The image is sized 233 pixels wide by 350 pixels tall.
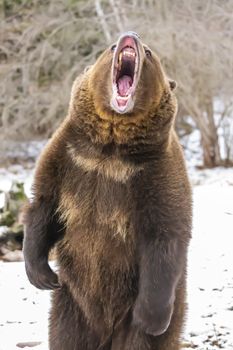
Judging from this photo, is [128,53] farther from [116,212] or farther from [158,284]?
[158,284]

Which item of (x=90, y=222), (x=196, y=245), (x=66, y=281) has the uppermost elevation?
(x=90, y=222)

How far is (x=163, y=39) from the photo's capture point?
16000 mm

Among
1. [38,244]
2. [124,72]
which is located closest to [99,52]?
[124,72]

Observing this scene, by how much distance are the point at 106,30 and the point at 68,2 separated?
1759 millimetres

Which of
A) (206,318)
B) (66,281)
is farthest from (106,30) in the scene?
(66,281)

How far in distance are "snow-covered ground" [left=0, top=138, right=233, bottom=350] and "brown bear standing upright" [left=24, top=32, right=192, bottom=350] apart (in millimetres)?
1523

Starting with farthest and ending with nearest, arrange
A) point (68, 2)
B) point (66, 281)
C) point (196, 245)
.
→ point (68, 2), point (196, 245), point (66, 281)

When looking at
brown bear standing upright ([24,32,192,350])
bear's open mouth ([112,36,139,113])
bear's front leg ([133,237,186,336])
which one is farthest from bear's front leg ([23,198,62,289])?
bear's open mouth ([112,36,139,113])

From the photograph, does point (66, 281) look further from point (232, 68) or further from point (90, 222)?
point (232, 68)

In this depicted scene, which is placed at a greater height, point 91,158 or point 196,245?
point 91,158

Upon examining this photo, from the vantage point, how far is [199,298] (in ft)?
19.7

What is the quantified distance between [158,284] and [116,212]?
410 mm

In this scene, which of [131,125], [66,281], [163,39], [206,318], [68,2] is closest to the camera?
[131,125]

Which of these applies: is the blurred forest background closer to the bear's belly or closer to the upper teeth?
the upper teeth
